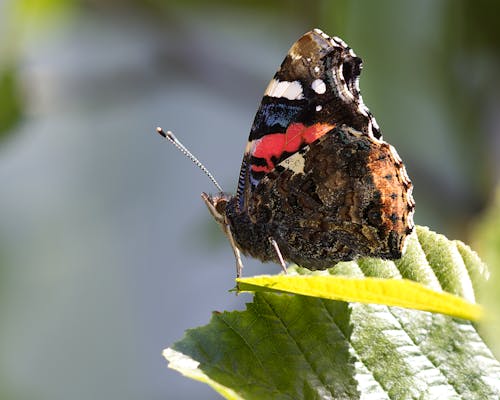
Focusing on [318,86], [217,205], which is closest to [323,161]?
[318,86]

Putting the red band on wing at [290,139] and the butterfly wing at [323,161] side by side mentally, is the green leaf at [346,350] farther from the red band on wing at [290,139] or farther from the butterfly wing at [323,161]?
the red band on wing at [290,139]

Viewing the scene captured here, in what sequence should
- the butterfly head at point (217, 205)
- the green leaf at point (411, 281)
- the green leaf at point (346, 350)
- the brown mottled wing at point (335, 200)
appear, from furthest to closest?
the butterfly head at point (217, 205) < the brown mottled wing at point (335, 200) < the green leaf at point (346, 350) < the green leaf at point (411, 281)

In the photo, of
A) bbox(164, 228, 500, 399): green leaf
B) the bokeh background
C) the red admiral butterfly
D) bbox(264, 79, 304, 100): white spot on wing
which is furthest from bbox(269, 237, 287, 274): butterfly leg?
the bokeh background

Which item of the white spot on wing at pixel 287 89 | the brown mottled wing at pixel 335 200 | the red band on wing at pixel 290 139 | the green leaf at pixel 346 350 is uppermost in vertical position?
the white spot on wing at pixel 287 89

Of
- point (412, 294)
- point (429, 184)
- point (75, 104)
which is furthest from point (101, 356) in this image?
point (412, 294)

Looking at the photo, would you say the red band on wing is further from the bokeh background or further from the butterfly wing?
the bokeh background

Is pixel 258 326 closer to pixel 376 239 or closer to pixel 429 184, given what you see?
pixel 376 239

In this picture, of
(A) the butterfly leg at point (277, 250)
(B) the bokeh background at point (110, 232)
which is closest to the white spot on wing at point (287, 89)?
(A) the butterfly leg at point (277, 250)
